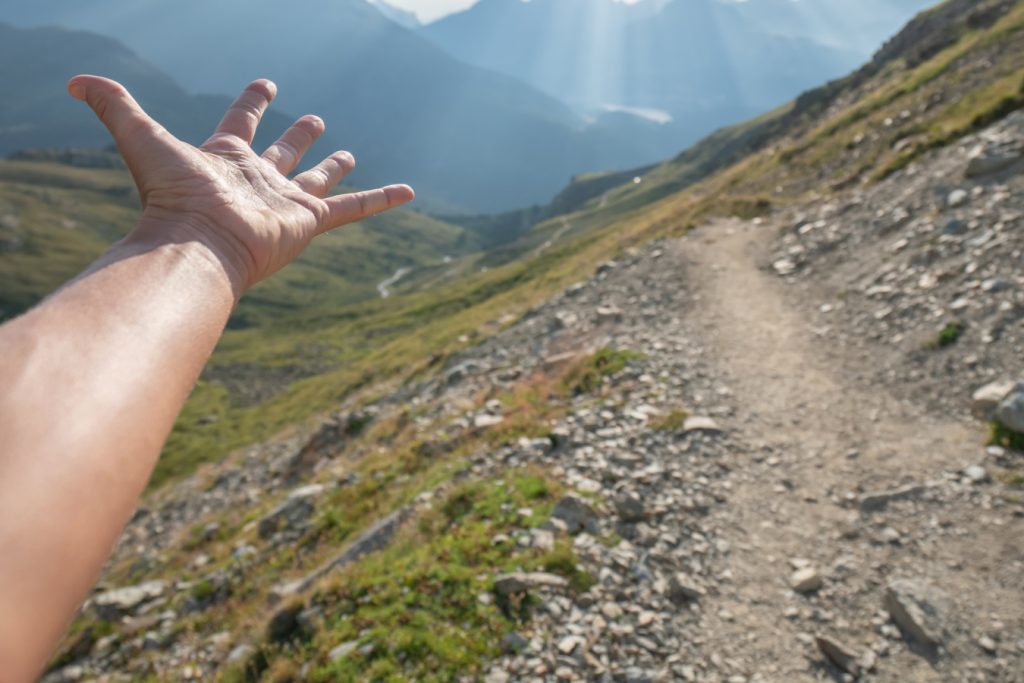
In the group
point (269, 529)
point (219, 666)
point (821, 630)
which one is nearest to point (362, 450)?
point (269, 529)

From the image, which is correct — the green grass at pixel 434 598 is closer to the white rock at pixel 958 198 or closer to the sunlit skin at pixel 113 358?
the sunlit skin at pixel 113 358

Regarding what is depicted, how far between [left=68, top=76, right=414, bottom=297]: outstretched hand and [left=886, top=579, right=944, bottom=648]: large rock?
9183mm

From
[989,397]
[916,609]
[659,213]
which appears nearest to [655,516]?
[916,609]

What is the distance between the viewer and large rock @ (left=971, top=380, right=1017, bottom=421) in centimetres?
1187

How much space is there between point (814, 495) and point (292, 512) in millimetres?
15550

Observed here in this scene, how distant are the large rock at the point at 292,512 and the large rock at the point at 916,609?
51.5ft

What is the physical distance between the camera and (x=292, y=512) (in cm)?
1909

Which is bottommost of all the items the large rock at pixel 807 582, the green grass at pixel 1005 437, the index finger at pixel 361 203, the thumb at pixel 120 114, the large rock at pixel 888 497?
the large rock at pixel 807 582

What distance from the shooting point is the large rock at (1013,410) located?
1098 centimetres

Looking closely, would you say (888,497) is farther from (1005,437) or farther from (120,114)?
(120,114)

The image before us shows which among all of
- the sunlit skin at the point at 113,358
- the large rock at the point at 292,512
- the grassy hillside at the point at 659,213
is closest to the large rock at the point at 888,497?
the sunlit skin at the point at 113,358

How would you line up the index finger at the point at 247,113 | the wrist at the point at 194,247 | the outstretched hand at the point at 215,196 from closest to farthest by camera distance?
the wrist at the point at 194,247 < the outstretched hand at the point at 215,196 < the index finger at the point at 247,113

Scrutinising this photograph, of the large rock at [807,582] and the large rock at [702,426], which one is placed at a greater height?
the large rock at [702,426]

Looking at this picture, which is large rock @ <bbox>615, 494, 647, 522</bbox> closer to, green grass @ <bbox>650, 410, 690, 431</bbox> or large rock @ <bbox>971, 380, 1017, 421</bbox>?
green grass @ <bbox>650, 410, 690, 431</bbox>
